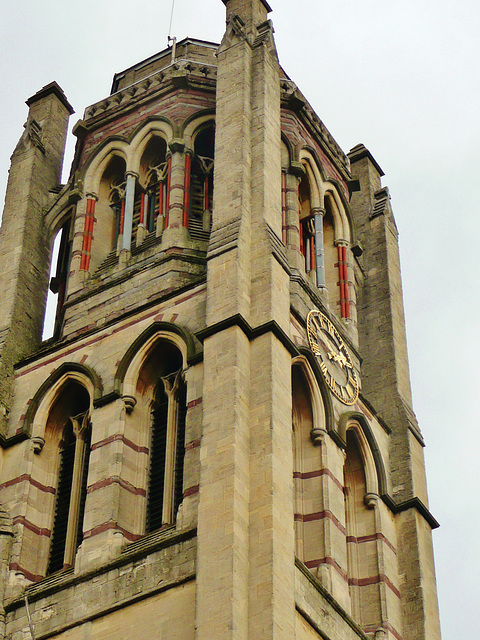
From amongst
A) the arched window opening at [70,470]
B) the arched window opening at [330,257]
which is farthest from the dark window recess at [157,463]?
the arched window opening at [330,257]

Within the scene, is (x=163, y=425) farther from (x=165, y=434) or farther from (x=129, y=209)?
(x=129, y=209)

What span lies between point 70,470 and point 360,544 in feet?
17.2

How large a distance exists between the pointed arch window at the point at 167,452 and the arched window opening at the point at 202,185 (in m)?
4.43

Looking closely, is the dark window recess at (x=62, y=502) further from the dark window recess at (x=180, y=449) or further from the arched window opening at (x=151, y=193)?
the arched window opening at (x=151, y=193)

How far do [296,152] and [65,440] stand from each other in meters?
8.18

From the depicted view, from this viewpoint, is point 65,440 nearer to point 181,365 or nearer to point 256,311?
point 181,365

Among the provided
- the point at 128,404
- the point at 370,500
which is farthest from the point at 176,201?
the point at 370,500

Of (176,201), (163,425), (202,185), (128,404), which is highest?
(202,185)

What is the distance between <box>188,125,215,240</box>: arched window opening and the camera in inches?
1305

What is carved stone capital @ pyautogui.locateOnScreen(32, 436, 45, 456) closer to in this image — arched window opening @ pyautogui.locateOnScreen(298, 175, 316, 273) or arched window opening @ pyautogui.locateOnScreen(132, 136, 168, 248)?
arched window opening @ pyautogui.locateOnScreen(132, 136, 168, 248)

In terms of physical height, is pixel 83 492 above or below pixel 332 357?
below

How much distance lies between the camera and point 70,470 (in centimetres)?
2961

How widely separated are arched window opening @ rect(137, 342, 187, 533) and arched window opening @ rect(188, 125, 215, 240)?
383cm

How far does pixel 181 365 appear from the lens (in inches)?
1161
